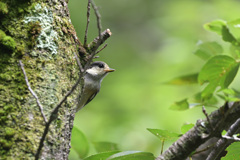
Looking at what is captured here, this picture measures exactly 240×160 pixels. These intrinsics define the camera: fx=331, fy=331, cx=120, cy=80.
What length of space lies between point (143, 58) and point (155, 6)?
6.92 feet

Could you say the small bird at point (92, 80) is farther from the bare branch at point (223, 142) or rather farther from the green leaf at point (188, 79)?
the bare branch at point (223, 142)

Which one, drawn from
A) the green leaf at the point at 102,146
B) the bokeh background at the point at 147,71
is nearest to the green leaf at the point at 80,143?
the green leaf at the point at 102,146

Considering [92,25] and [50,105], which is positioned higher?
[92,25]

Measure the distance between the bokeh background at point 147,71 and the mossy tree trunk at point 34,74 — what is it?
234cm

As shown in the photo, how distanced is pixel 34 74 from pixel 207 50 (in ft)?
4.74

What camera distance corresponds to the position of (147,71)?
20.9 feet

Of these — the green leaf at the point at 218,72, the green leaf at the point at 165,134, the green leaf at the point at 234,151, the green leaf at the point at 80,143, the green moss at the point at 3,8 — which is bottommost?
the green leaf at the point at 234,151

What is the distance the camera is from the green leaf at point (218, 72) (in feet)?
7.06

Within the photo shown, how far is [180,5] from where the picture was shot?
712 cm

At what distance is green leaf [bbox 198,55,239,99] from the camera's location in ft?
7.06

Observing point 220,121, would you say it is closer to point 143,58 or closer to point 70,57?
point 70,57

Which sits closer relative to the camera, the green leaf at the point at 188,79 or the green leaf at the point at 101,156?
the green leaf at the point at 101,156

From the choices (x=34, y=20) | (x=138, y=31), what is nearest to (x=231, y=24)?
(x=34, y=20)

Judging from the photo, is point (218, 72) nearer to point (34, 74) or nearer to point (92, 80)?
point (34, 74)
